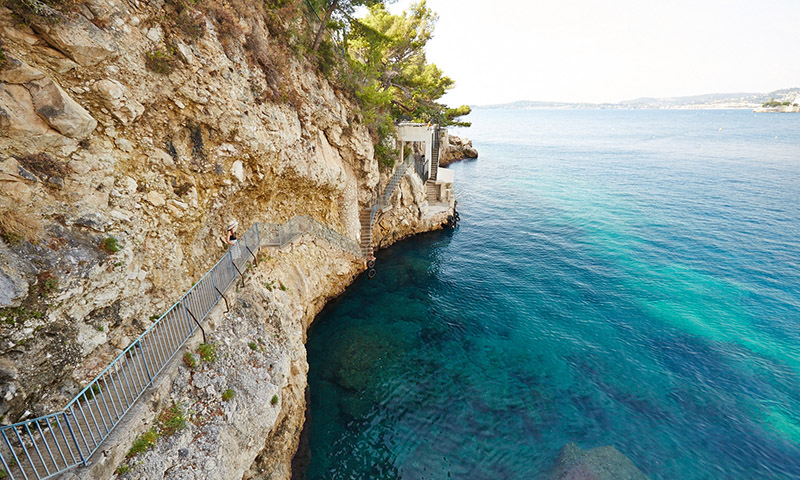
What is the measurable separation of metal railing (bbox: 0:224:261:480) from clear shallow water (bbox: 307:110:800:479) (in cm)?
749

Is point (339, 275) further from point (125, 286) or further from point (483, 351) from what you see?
point (125, 286)

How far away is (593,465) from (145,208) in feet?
61.0

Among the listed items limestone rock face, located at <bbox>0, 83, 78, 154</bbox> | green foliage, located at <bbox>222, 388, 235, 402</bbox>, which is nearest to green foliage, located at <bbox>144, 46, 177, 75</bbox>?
limestone rock face, located at <bbox>0, 83, 78, 154</bbox>

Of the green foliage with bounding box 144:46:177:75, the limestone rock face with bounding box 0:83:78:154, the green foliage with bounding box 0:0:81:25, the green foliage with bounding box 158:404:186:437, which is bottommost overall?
the green foliage with bounding box 158:404:186:437

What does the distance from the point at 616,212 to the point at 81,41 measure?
46620 mm

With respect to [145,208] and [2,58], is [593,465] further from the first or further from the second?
[2,58]

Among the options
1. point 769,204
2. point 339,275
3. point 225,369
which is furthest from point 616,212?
point 225,369

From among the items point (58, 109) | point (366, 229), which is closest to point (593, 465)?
point (366, 229)

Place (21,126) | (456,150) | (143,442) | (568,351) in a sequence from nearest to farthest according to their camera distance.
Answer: (143,442), (21,126), (568,351), (456,150)

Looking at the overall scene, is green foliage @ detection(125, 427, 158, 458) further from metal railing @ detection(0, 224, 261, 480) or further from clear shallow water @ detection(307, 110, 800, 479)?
clear shallow water @ detection(307, 110, 800, 479)

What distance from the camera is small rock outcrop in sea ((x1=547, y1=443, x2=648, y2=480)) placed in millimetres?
12930

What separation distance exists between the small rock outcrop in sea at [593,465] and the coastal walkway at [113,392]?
14.0 m

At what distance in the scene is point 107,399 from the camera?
7957mm

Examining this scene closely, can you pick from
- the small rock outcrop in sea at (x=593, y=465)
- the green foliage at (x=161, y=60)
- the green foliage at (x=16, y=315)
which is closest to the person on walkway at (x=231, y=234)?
the green foliage at (x=161, y=60)
